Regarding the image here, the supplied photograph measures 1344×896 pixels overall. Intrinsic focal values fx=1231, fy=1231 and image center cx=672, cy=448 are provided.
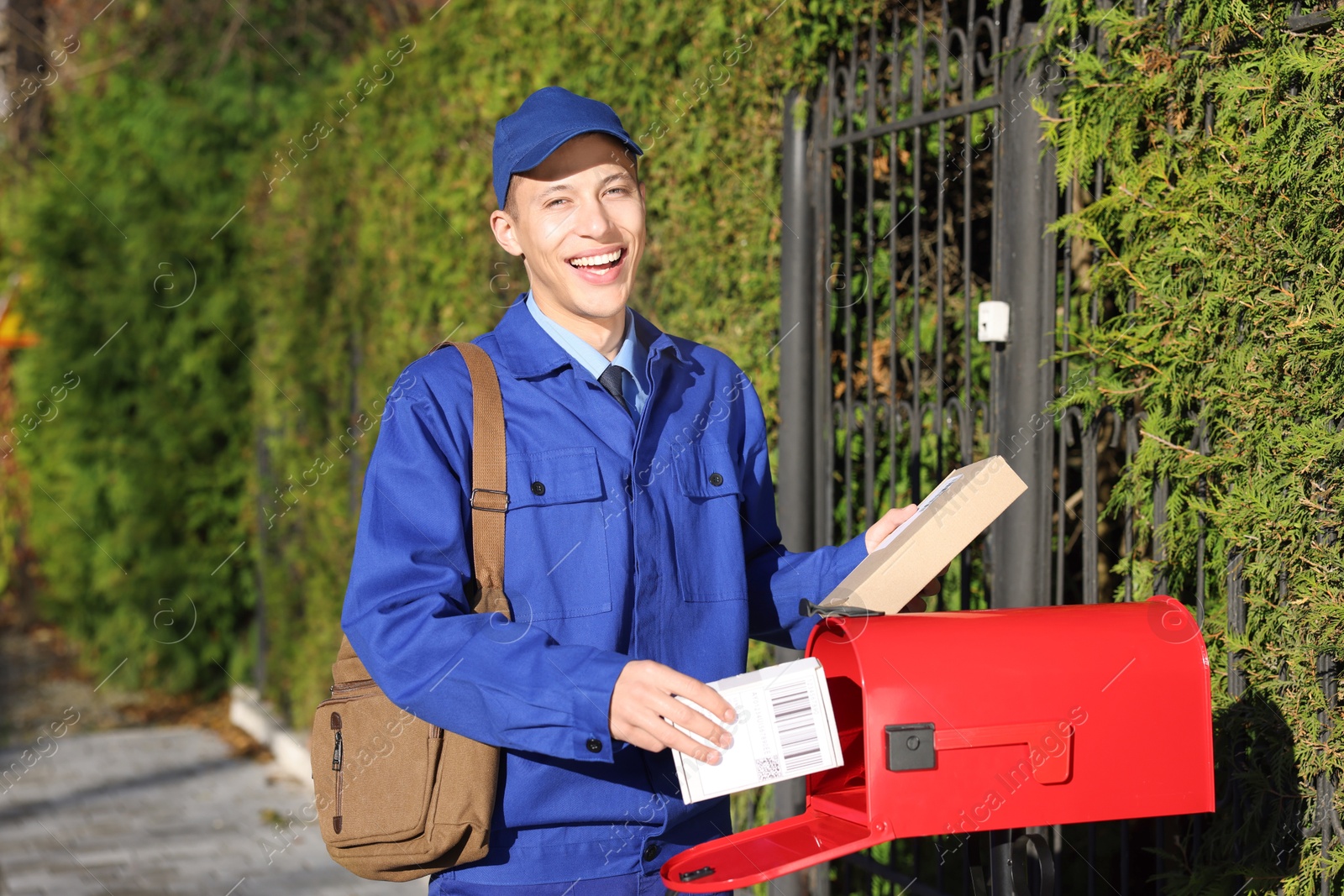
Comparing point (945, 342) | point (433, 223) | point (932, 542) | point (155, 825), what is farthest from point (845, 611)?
point (155, 825)

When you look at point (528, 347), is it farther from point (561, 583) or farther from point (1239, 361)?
point (1239, 361)

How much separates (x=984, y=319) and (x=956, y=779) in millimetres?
1427

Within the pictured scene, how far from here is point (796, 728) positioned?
5.38 feet

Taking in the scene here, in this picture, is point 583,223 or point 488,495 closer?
point 488,495

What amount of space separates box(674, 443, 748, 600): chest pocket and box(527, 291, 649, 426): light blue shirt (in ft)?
0.44

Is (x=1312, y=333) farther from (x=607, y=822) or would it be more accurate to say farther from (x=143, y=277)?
(x=143, y=277)

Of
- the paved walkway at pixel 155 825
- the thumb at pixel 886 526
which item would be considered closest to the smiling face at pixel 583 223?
the thumb at pixel 886 526

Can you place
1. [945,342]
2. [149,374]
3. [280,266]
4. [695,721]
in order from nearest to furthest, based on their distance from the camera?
[695,721] < [945,342] < [280,266] < [149,374]

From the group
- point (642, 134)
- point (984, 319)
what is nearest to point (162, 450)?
point (642, 134)

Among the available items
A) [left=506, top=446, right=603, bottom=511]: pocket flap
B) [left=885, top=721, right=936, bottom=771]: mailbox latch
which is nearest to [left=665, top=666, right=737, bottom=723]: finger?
[left=885, top=721, right=936, bottom=771]: mailbox latch

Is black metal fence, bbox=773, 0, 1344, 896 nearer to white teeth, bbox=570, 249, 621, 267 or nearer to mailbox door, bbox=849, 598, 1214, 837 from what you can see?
mailbox door, bbox=849, 598, 1214, 837

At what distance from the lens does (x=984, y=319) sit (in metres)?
2.83

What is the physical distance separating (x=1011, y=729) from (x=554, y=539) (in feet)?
2.55

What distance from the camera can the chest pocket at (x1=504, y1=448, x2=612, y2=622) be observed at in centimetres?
199
